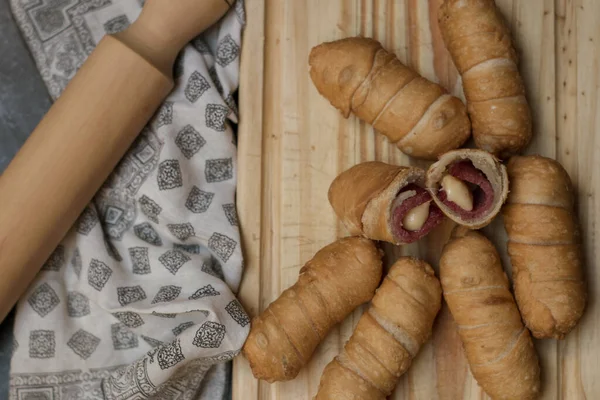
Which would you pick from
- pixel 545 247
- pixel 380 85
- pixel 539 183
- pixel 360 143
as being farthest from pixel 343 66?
pixel 545 247

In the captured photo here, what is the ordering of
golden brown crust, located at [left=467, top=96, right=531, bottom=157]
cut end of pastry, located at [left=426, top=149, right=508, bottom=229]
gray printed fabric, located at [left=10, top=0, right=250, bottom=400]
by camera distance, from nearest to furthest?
cut end of pastry, located at [left=426, top=149, right=508, bottom=229] → golden brown crust, located at [left=467, top=96, right=531, bottom=157] → gray printed fabric, located at [left=10, top=0, right=250, bottom=400]

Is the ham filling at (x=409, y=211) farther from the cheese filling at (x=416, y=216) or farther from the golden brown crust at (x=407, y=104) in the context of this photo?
the golden brown crust at (x=407, y=104)

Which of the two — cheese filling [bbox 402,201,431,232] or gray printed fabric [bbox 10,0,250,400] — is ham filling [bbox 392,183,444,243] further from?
gray printed fabric [bbox 10,0,250,400]

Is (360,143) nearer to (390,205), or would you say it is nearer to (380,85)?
(380,85)

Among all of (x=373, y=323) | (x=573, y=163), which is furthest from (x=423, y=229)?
(x=573, y=163)

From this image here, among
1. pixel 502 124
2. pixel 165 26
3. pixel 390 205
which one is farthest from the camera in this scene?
pixel 165 26

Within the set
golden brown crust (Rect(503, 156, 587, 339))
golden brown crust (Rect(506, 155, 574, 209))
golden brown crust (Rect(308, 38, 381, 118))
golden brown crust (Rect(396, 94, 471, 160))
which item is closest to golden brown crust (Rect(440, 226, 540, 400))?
golden brown crust (Rect(503, 156, 587, 339))
